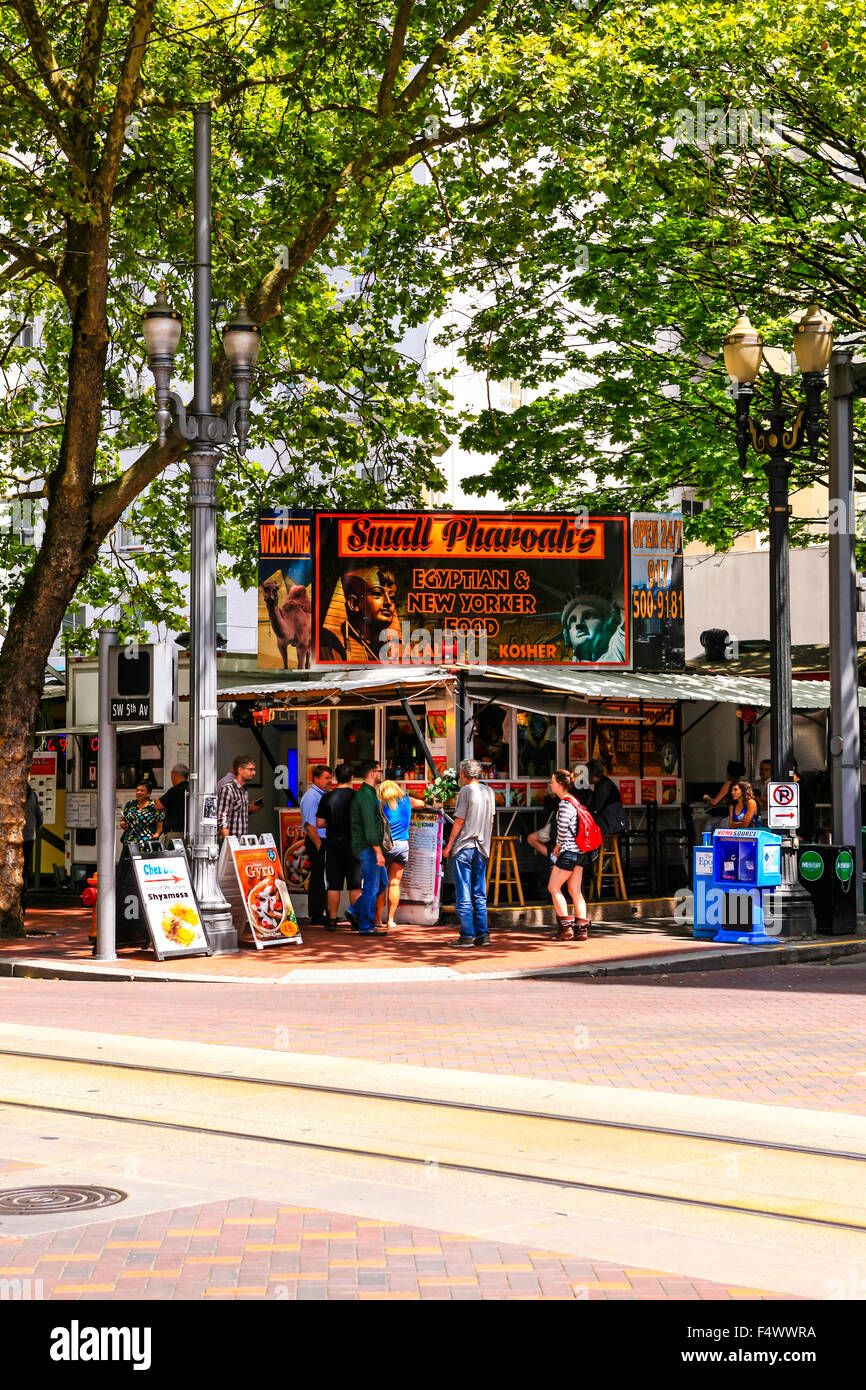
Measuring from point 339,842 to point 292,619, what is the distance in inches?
164

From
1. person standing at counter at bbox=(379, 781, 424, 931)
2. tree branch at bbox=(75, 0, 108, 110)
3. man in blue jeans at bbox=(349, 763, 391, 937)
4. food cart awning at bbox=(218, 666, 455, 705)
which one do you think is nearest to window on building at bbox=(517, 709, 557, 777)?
food cart awning at bbox=(218, 666, 455, 705)

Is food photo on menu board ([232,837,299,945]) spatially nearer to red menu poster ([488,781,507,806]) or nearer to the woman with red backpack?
the woman with red backpack

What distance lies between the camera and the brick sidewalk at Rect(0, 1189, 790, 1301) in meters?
5.16

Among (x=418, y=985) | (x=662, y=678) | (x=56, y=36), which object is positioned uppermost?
(x=56, y=36)

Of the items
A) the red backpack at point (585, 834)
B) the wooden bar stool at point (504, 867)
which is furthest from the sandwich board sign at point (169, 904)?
the wooden bar stool at point (504, 867)

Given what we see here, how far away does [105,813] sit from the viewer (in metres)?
16.0

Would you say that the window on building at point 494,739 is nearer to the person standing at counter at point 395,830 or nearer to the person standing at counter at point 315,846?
the person standing at counter at point 315,846

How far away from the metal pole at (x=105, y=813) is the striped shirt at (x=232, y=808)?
2.02 m

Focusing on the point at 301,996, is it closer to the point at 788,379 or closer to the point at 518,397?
the point at 788,379

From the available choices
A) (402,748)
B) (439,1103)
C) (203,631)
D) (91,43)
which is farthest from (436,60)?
(439,1103)

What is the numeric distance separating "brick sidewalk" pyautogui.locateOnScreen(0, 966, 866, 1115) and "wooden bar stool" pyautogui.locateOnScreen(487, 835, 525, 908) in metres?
5.15

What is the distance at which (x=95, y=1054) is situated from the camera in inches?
403
